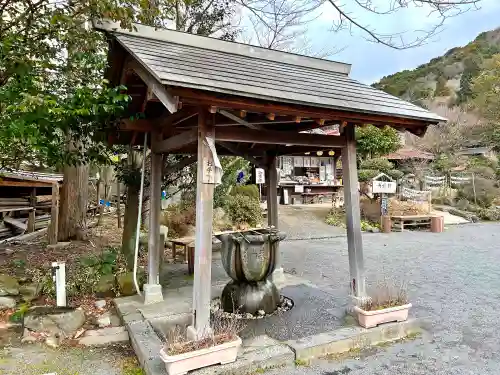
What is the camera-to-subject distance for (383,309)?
3664 millimetres

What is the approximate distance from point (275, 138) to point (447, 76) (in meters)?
42.1

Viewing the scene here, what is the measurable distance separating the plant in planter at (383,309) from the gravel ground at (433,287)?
0.92 feet

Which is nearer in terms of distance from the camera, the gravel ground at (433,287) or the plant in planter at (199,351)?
the plant in planter at (199,351)

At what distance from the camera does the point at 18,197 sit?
437 inches

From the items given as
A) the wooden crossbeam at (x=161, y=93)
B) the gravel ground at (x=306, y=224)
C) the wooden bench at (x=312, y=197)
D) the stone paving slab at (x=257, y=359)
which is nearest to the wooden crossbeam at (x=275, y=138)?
the wooden crossbeam at (x=161, y=93)

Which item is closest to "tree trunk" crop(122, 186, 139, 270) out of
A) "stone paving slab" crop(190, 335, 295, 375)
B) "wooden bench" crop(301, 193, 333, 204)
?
"stone paving slab" crop(190, 335, 295, 375)

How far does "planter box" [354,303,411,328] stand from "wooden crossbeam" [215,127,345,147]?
1.93 metres

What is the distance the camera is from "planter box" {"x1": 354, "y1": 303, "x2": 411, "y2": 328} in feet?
11.8

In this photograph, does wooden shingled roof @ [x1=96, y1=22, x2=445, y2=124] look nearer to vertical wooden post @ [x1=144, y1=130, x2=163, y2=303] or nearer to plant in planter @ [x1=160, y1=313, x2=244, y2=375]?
vertical wooden post @ [x1=144, y1=130, x2=163, y2=303]

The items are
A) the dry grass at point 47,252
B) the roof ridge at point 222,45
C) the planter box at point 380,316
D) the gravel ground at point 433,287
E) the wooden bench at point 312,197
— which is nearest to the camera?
the gravel ground at point 433,287

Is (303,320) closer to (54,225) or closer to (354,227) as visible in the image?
(354,227)

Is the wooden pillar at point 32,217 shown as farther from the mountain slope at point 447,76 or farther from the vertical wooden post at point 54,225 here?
the mountain slope at point 447,76

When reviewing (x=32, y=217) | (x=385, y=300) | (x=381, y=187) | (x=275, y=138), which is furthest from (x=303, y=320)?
(x=32, y=217)

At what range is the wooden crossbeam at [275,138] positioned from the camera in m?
3.47
